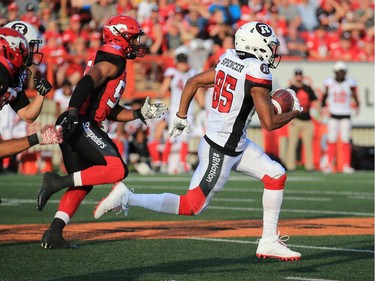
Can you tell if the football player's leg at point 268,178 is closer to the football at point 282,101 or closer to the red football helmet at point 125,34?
the football at point 282,101

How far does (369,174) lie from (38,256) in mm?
10684

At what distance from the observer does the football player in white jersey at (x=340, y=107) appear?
17141 mm

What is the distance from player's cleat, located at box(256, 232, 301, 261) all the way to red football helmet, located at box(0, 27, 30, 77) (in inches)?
83.8

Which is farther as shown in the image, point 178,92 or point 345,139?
point 345,139

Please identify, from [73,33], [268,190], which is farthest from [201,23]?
[268,190]

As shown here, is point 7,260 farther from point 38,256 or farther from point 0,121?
point 0,121

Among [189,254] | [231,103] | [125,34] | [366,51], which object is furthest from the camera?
[366,51]

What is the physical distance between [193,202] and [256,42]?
1223 mm

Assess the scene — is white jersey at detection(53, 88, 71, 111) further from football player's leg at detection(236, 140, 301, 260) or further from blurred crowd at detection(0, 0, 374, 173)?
football player's leg at detection(236, 140, 301, 260)

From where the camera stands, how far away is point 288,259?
6.87 metres

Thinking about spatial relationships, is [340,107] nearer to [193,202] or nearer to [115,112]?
[115,112]

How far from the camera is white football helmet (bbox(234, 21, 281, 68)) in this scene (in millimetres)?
6875

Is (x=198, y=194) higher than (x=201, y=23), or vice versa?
(x=201, y=23)

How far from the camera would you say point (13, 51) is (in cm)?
622
